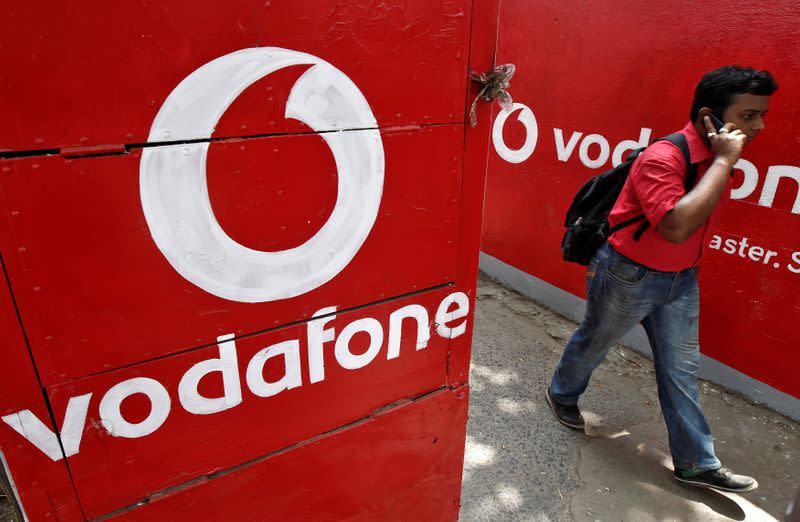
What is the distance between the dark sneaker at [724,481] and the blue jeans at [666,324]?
0.06m

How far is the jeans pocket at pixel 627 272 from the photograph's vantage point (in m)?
2.33

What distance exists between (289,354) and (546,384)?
7.34ft

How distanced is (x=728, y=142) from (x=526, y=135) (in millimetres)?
2200

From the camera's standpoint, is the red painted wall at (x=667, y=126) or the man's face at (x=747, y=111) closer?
the man's face at (x=747, y=111)

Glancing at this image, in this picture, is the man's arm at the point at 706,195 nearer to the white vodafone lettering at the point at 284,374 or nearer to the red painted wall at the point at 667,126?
the red painted wall at the point at 667,126

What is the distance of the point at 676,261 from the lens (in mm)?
2271

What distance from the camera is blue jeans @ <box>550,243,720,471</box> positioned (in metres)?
2.37

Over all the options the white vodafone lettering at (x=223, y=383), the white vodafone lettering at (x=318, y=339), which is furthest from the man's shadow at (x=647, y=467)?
the white vodafone lettering at (x=223, y=383)

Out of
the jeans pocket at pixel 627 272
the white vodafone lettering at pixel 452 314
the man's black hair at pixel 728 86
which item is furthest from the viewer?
the jeans pocket at pixel 627 272

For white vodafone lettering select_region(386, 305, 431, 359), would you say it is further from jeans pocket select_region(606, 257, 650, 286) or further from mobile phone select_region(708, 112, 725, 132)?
mobile phone select_region(708, 112, 725, 132)

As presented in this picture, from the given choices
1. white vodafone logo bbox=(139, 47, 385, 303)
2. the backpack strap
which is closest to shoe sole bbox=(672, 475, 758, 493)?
the backpack strap

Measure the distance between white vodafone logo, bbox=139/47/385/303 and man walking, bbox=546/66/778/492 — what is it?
118cm

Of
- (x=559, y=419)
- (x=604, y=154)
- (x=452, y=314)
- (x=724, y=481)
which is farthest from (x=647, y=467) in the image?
(x=604, y=154)

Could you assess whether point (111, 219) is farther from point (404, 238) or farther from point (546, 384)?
point (546, 384)
